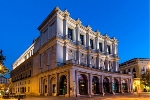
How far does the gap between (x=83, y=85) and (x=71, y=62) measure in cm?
737

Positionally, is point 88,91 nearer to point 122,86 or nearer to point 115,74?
point 115,74

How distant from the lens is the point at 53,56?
45.8m

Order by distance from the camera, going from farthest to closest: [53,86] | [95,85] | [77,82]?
[95,85], [53,86], [77,82]

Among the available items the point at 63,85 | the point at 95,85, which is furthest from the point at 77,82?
the point at 95,85

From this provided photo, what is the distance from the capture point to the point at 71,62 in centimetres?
3922

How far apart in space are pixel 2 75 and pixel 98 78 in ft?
80.5

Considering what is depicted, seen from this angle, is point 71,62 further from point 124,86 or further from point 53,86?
point 124,86

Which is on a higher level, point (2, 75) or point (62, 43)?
point (62, 43)

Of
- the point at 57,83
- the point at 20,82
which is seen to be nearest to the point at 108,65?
the point at 57,83

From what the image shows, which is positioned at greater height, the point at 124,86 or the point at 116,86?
the point at 116,86

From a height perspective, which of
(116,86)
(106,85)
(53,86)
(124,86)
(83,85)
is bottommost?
(124,86)

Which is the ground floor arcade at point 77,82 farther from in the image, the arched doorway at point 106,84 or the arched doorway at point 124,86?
the arched doorway at point 124,86

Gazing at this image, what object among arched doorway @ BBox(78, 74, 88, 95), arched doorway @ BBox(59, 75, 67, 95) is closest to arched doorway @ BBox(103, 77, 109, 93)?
arched doorway @ BBox(78, 74, 88, 95)

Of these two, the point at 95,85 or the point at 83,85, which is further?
the point at 95,85
